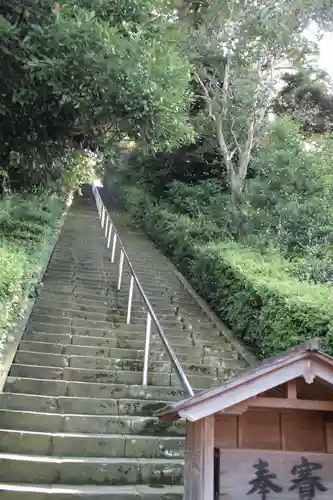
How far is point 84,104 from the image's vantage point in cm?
640

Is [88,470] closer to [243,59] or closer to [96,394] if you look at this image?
[96,394]

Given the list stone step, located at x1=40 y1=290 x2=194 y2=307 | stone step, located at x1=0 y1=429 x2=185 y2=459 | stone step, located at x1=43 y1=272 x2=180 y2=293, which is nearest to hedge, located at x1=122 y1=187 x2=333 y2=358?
stone step, located at x1=43 y1=272 x2=180 y2=293

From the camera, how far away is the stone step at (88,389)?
599cm

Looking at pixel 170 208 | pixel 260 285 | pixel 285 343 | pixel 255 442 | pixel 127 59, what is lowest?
pixel 255 442

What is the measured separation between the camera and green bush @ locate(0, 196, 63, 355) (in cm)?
640

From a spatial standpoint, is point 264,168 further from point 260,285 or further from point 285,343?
point 285,343

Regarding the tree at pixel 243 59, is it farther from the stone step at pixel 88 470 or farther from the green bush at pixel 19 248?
the stone step at pixel 88 470

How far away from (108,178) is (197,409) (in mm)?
26025

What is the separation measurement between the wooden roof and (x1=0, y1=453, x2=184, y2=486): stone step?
2.26 meters

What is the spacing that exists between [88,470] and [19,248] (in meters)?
5.66

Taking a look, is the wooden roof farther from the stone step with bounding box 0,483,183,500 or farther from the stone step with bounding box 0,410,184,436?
the stone step with bounding box 0,410,184,436

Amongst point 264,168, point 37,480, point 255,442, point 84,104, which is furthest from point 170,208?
point 255,442

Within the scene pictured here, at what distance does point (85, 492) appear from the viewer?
14.8ft

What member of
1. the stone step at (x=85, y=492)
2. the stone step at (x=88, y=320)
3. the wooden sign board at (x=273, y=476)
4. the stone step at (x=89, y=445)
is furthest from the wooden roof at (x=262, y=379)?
the stone step at (x=88, y=320)
